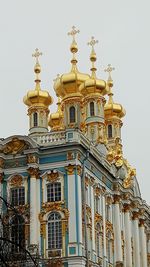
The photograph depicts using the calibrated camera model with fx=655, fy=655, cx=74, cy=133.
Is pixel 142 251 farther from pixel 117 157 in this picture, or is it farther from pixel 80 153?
pixel 80 153

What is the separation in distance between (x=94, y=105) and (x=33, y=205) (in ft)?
44.6

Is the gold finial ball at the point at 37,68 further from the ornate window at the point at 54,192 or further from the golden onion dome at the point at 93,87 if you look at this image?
the ornate window at the point at 54,192

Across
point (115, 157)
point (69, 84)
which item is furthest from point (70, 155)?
point (69, 84)

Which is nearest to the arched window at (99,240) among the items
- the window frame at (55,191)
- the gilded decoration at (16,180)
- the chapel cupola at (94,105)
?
the window frame at (55,191)

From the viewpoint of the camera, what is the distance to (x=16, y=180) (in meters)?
36.2

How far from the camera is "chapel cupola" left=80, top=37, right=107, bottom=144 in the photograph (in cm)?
4625

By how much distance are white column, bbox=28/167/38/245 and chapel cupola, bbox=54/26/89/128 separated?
702cm

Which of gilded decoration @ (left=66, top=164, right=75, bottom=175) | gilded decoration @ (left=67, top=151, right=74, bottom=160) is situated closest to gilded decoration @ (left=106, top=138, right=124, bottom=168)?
gilded decoration @ (left=67, top=151, right=74, bottom=160)

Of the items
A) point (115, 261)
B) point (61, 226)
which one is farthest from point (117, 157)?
point (61, 226)

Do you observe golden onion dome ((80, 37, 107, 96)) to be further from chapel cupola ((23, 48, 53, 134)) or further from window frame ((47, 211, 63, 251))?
window frame ((47, 211, 63, 251))

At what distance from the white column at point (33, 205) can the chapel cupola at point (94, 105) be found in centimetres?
1109

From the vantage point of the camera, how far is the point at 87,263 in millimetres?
33500

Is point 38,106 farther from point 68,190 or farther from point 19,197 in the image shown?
point 68,190

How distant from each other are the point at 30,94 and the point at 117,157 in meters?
7.42
